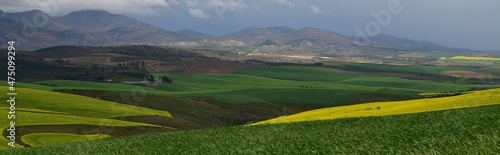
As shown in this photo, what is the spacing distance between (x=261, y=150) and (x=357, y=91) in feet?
543

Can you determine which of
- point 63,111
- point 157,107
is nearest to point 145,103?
point 157,107

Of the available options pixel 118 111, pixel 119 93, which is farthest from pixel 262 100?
pixel 118 111

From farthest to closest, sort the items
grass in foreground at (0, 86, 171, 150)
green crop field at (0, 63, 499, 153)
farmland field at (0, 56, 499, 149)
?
1. green crop field at (0, 63, 499, 153)
2. grass in foreground at (0, 86, 171, 150)
3. farmland field at (0, 56, 499, 149)

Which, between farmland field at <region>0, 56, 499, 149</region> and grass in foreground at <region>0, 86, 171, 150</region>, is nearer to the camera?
farmland field at <region>0, 56, 499, 149</region>

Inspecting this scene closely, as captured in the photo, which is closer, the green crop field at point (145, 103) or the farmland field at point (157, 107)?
the farmland field at point (157, 107)

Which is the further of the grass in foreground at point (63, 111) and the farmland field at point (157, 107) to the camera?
the grass in foreground at point (63, 111)

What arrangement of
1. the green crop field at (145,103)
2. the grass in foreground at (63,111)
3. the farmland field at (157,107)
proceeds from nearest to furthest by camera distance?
the farmland field at (157,107) < the grass in foreground at (63,111) < the green crop field at (145,103)

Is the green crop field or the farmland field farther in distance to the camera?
the green crop field

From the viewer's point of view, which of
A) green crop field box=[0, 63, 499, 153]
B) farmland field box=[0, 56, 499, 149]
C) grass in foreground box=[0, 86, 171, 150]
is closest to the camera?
farmland field box=[0, 56, 499, 149]

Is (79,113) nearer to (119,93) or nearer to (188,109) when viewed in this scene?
(188,109)

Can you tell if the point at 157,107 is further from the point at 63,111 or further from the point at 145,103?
the point at 63,111

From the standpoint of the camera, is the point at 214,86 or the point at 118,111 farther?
the point at 214,86

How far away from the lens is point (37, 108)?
101312 millimetres

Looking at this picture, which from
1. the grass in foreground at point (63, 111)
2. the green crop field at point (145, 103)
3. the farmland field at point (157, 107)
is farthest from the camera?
the green crop field at point (145, 103)
